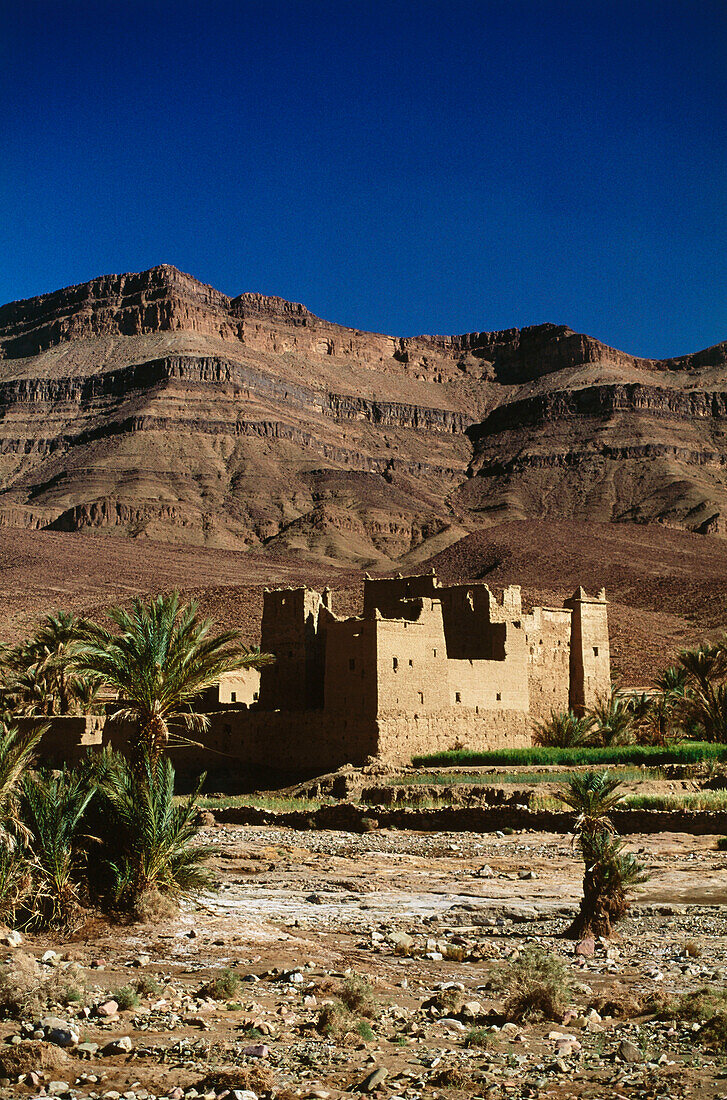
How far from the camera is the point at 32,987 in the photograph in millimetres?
9789

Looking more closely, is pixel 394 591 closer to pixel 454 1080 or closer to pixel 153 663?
pixel 153 663

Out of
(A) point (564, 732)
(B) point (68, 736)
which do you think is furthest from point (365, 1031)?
(B) point (68, 736)

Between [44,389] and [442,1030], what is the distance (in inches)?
6699

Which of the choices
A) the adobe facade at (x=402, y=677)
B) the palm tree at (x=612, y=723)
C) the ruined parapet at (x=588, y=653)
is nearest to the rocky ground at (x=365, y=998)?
the adobe facade at (x=402, y=677)

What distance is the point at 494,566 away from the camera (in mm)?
100938

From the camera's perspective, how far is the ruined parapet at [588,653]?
119 ft

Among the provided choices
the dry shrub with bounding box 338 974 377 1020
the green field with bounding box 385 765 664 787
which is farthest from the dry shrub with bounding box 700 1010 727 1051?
the green field with bounding box 385 765 664 787

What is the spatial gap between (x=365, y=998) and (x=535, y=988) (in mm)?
1381

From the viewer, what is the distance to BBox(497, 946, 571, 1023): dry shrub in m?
9.71

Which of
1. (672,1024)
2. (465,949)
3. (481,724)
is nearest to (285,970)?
(465,949)

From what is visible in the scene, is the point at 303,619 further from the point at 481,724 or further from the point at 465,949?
the point at 465,949

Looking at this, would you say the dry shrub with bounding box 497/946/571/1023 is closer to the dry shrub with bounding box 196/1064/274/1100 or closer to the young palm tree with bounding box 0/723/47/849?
the dry shrub with bounding box 196/1064/274/1100

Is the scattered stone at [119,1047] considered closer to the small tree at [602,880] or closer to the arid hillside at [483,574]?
the small tree at [602,880]

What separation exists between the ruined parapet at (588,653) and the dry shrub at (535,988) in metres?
25.4
